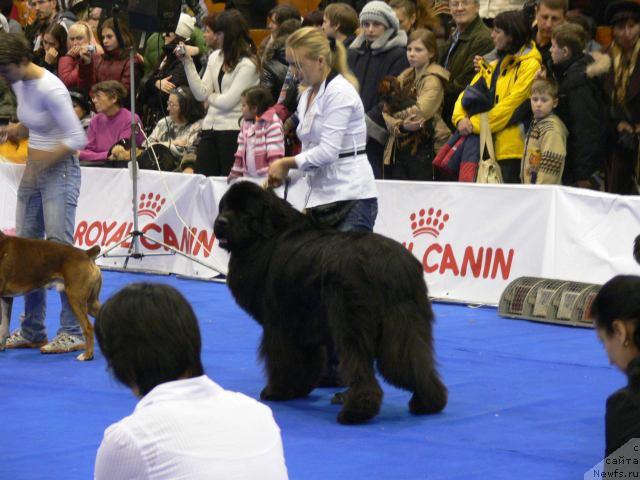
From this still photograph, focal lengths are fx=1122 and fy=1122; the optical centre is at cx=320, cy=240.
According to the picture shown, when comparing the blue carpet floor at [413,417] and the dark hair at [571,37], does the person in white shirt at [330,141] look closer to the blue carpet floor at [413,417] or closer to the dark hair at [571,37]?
the blue carpet floor at [413,417]

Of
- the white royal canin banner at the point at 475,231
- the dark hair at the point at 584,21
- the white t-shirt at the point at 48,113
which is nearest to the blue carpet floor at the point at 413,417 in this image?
the white royal canin banner at the point at 475,231

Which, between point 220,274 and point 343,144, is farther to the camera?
point 220,274

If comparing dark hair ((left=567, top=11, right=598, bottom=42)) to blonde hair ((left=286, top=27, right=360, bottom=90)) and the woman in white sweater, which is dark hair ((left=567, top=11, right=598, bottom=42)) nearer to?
the woman in white sweater

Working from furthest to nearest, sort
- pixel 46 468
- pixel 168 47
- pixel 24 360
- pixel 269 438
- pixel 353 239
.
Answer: pixel 168 47
pixel 24 360
pixel 353 239
pixel 46 468
pixel 269 438

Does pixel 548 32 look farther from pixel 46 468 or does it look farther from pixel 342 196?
pixel 46 468

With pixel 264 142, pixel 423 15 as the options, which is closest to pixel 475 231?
pixel 264 142

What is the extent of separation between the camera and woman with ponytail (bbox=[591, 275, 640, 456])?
3412 mm

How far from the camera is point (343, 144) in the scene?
6691mm

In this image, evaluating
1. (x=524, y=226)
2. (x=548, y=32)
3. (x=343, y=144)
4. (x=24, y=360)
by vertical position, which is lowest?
(x=24, y=360)

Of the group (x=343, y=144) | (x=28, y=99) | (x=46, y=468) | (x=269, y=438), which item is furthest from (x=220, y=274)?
(x=269, y=438)

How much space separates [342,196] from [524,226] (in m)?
3.26

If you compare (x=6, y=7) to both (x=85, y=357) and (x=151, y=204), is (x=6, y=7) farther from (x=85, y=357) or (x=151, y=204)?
(x=85, y=357)

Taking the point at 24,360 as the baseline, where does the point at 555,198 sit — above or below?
above

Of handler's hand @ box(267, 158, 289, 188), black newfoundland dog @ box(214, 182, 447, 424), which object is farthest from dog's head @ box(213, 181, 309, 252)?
handler's hand @ box(267, 158, 289, 188)
